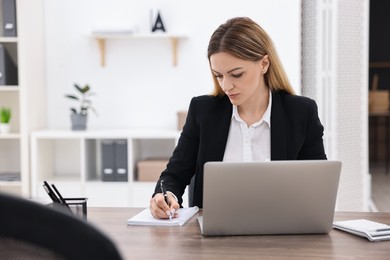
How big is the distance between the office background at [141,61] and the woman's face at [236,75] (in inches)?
73.1

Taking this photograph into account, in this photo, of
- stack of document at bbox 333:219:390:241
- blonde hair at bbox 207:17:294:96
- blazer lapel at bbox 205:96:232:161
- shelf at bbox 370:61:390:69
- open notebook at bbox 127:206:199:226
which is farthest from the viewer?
shelf at bbox 370:61:390:69

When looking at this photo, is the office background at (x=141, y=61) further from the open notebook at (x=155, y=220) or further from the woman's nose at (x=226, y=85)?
the open notebook at (x=155, y=220)

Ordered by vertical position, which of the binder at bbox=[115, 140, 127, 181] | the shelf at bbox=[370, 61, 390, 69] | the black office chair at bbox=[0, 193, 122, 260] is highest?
the shelf at bbox=[370, 61, 390, 69]

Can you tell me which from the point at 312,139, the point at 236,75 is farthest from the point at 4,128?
the point at 312,139

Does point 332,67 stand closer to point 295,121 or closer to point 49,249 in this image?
point 295,121

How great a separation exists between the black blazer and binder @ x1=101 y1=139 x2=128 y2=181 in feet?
5.89

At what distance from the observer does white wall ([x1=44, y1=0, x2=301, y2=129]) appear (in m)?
4.14

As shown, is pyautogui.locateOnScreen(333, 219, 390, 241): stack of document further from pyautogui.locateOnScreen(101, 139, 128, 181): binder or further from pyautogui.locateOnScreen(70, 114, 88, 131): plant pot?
Result: pyautogui.locateOnScreen(70, 114, 88, 131): plant pot

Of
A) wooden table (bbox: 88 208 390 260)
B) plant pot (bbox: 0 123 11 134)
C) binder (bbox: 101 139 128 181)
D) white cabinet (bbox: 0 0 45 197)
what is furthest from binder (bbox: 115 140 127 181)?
wooden table (bbox: 88 208 390 260)

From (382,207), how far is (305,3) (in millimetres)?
2095

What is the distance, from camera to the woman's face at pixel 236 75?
1.98 m

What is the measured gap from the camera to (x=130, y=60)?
166 inches

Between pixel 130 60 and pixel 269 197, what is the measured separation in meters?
2.88

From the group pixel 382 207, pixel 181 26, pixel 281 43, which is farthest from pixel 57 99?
pixel 382 207
